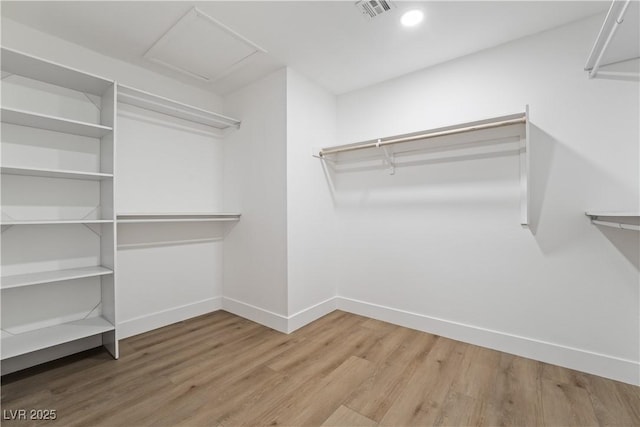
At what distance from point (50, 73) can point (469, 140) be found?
122 inches

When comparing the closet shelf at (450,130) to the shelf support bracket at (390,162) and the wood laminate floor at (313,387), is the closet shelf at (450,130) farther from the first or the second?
the wood laminate floor at (313,387)

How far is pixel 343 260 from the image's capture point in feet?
10.3

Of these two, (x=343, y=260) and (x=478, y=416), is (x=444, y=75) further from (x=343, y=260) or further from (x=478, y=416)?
(x=478, y=416)

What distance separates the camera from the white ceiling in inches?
72.8

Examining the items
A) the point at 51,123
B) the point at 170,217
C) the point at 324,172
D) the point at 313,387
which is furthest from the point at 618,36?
the point at 51,123

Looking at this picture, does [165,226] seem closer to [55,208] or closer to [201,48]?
[55,208]

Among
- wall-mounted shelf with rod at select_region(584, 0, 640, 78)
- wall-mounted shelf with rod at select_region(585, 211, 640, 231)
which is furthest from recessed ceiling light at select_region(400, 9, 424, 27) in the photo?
wall-mounted shelf with rod at select_region(585, 211, 640, 231)

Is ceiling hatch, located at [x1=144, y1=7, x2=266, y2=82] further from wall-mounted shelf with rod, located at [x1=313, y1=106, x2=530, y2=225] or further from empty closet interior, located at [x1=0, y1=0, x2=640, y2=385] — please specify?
wall-mounted shelf with rod, located at [x1=313, y1=106, x2=530, y2=225]

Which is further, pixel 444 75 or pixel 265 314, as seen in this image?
pixel 265 314

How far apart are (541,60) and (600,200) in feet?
3.49

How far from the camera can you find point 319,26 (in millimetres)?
2064

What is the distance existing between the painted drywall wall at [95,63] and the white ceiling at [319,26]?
0.06 m

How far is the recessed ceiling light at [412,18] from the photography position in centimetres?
191

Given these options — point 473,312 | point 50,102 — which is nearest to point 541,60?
point 473,312
